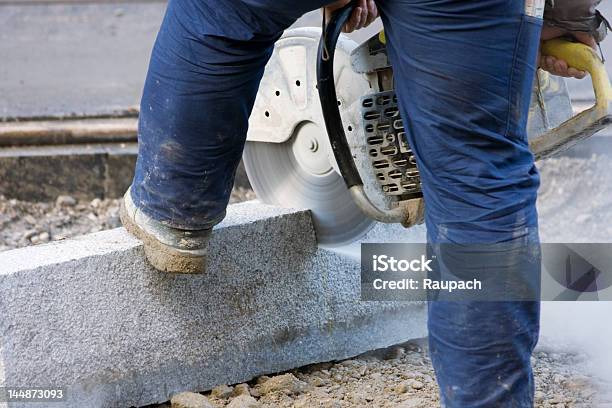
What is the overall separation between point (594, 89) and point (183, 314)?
48.9 inches

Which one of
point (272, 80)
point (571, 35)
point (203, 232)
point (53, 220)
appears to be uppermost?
point (571, 35)

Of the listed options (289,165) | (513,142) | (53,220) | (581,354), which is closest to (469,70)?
(513,142)

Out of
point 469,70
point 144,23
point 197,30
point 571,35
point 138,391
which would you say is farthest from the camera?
point 144,23

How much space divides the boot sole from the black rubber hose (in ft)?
1.49

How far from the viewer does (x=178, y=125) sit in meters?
2.19

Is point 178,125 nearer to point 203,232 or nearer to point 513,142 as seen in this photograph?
point 203,232

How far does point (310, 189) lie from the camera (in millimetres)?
2883

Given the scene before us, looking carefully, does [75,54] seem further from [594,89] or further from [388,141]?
[594,89]

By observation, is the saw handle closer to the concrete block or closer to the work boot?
the concrete block

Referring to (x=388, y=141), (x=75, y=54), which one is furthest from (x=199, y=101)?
(x=75, y=54)

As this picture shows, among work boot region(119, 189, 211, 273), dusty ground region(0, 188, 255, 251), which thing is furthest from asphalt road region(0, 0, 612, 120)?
work boot region(119, 189, 211, 273)

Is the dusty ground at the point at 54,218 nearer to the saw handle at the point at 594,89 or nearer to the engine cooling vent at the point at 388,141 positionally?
the engine cooling vent at the point at 388,141

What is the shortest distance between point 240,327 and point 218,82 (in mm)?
876

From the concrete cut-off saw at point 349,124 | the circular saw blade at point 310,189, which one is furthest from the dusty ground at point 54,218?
the concrete cut-off saw at point 349,124
